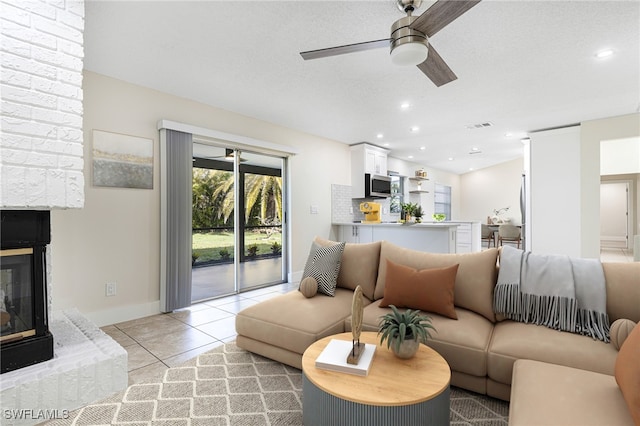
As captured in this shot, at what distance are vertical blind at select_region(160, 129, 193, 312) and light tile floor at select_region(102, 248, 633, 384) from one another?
0.82 ft

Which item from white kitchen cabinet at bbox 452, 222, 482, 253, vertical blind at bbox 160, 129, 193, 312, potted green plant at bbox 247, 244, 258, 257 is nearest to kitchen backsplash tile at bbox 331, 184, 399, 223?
potted green plant at bbox 247, 244, 258, 257

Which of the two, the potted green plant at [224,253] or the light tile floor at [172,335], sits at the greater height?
the potted green plant at [224,253]

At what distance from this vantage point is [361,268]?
281 centimetres

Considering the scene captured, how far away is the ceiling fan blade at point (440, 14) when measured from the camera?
5.12ft

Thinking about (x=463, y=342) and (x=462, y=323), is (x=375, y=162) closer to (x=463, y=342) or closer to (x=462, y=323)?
(x=462, y=323)

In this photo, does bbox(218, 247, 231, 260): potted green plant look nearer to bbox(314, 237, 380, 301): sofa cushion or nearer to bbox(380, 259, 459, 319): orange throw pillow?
bbox(314, 237, 380, 301): sofa cushion

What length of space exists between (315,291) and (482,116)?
3765mm

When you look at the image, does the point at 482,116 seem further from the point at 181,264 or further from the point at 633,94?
the point at 181,264

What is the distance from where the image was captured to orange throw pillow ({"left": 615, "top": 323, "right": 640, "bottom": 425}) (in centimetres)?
103

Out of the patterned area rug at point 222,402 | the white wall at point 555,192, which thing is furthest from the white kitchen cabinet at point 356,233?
the patterned area rug at point 222,402

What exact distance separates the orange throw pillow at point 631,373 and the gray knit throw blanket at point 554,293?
70 cm

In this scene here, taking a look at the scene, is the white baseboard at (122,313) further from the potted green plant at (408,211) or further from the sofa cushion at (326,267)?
the potted green plant at (408,211)

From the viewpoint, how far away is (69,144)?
1.98m

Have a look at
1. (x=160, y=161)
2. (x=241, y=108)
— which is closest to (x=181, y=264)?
(x=160, y=161)
